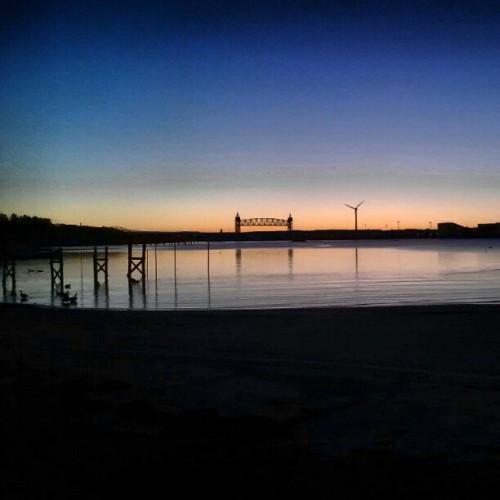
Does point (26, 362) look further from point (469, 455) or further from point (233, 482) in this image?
point (469, 455)

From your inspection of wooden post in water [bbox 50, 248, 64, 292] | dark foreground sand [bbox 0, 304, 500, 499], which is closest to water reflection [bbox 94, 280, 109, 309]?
wooden post in water [bbox 50, 248, 64, 292]

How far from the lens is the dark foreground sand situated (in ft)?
15.4

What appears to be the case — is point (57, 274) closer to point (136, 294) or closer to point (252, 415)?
point (136, 294)

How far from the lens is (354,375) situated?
870 cm

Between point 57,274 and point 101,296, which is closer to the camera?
point 101,296

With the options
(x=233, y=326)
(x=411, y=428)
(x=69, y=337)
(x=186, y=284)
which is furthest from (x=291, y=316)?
(x=186, y=284)

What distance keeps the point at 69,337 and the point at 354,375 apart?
669 cm

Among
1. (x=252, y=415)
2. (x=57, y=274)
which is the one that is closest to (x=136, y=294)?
(x=57, y=274)

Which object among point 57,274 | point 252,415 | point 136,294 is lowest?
point 136,294

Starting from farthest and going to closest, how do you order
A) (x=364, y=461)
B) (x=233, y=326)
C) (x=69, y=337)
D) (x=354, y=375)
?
(x=233, y=326), (x=69, y=337), (x=354, y=375), (x=364, y=461)

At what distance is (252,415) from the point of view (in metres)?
6.59

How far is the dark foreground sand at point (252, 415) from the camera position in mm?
4691

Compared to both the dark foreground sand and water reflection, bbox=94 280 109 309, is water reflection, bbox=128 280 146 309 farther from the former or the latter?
the dark foreground sand

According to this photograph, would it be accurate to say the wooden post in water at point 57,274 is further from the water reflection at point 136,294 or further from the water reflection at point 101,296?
the water reflection at point 136,294
